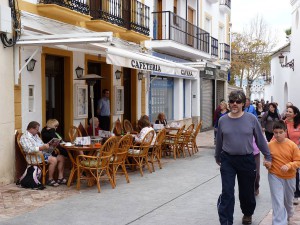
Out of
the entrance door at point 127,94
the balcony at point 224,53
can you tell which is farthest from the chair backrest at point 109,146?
the balcony at point 224,53

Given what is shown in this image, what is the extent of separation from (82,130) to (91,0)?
351cm

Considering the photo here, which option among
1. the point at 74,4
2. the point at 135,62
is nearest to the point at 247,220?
the point at 135,62

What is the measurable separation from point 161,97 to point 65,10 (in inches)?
374

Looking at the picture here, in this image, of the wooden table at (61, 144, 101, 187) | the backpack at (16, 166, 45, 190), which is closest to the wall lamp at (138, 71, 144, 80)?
the wooden table at (61, 144, 101, 187)

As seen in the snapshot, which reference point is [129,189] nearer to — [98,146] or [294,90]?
[98,146]

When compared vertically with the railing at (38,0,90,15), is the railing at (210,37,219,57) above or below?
above

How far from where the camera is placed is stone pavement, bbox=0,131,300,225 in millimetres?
6957

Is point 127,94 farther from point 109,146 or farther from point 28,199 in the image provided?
point 28,199

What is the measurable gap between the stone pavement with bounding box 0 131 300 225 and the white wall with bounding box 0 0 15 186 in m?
0.33

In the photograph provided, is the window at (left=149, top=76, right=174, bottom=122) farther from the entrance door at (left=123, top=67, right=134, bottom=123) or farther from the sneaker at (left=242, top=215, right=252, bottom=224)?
the sneaker at (left=242, top=215, right=252, bottom=224)

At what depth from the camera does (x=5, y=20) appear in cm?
898

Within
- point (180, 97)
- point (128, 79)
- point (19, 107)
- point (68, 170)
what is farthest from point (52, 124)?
point (180, 97)

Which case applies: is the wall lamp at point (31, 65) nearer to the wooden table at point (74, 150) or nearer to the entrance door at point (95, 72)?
the wooden table at point (74, 150)

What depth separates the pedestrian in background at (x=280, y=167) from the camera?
5.93 m
